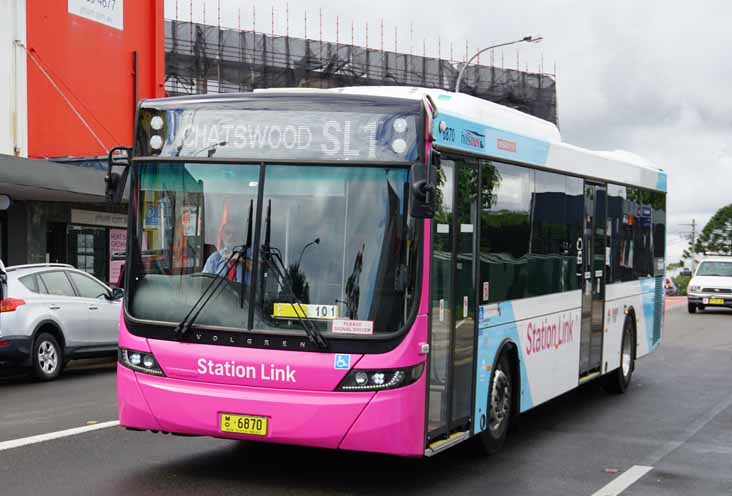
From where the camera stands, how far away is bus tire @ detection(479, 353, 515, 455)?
29.5ft

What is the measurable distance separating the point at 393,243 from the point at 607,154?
6485mm

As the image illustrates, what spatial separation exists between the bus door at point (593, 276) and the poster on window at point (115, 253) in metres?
15.3

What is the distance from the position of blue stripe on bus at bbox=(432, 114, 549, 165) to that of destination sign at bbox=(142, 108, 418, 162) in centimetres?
38

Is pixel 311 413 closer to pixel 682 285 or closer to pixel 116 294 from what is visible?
pixel 116 294

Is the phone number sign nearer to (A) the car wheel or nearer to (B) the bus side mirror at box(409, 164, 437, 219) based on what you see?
(A) the car wheel

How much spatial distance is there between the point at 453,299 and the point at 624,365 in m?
6.41

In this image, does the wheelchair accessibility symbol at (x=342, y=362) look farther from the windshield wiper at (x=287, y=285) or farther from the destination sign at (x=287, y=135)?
the destination sign at (x=287, y=135)

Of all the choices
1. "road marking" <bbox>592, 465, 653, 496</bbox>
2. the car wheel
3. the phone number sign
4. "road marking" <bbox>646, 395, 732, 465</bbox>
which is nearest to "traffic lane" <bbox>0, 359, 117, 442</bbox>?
the car wheel

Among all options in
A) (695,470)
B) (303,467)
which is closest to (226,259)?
(303,467)

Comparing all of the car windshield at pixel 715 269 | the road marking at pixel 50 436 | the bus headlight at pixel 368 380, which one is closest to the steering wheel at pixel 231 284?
the bus headlight at pixel 368 380

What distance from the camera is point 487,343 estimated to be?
885cm

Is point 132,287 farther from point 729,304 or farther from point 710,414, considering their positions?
point 729,304

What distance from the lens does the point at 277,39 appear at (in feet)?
167

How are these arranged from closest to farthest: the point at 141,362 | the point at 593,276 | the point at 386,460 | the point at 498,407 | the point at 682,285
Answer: the point at 141,362
the point at 386,460
the point at 498,407
the point at 593,276
the point at 682,285
